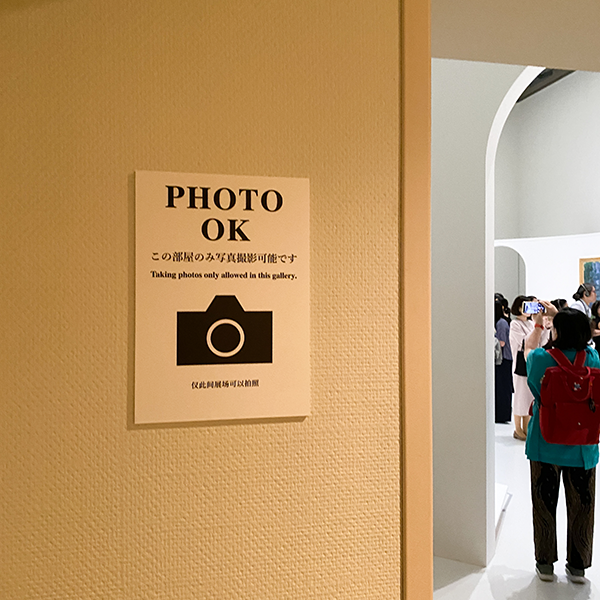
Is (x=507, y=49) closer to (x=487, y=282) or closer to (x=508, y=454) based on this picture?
(x=487, y=282)

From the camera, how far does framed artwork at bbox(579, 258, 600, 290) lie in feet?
30.0

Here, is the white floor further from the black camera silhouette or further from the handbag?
the black camera silhouette

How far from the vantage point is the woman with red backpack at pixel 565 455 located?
3195mm

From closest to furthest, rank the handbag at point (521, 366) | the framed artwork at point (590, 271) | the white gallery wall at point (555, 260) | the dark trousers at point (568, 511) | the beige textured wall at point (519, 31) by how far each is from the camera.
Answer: the beige textured wall at point (519, 31) → the dark trousers at point (568, 511) → the handbag at point (521, 366) → the framed artwork at point (590, 271) → the white gallery wall at point (555, 260)

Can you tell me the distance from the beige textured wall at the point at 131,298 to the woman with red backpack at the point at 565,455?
2287 mm

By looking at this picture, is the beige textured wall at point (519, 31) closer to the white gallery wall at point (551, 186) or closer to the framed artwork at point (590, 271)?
the framed artwork at point (590, 271)

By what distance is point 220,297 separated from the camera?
3.80 ft

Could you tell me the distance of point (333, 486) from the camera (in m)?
1.24

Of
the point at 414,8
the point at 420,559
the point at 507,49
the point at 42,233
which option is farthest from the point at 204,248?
the point at 507,49

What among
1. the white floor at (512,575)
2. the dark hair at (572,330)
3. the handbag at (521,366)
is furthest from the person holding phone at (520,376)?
the dark hair at (572,330)

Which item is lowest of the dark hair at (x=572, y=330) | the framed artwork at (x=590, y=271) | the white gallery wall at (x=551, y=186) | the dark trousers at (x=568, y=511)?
the dark trousers at (x=568, y=511)

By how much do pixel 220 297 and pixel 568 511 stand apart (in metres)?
3.06

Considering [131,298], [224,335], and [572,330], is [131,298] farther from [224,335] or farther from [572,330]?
[572,330]

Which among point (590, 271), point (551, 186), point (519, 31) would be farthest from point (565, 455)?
point (551, 186)
